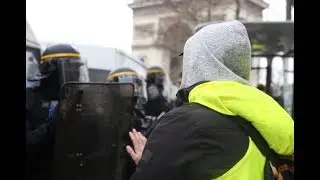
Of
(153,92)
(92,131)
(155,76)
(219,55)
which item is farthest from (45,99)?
(155,76)

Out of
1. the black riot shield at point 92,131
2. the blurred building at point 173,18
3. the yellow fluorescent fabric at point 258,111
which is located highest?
the blurred building at point 173,18

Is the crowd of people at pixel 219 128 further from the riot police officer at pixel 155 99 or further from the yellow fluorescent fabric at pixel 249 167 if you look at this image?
the riot police officer at pixel 155 99

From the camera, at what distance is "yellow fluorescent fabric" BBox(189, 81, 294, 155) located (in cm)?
135

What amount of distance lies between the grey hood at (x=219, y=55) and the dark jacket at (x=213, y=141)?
128 millimetres

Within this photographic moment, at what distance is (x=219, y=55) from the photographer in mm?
1498

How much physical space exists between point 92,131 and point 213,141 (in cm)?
149

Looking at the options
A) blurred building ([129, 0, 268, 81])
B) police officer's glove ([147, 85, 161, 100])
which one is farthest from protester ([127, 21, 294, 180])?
blurred building ([129, 0, 268, 81])

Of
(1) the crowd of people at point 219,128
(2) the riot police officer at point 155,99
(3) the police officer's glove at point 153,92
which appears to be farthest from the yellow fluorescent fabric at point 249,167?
(3) the police officer's glove at point 153,92

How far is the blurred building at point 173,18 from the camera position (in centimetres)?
1078

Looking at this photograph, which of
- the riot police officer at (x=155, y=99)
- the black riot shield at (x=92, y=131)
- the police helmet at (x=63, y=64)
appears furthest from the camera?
the riot police officer at (x=155, y=99)

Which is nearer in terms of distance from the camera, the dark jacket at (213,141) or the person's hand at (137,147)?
the dark jacket at (213,141)

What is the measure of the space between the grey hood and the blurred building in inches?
271

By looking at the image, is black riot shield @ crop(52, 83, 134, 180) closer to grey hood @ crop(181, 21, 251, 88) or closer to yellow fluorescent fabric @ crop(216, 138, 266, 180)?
→ grey hood @ crop(181, 21, 251, 88)
